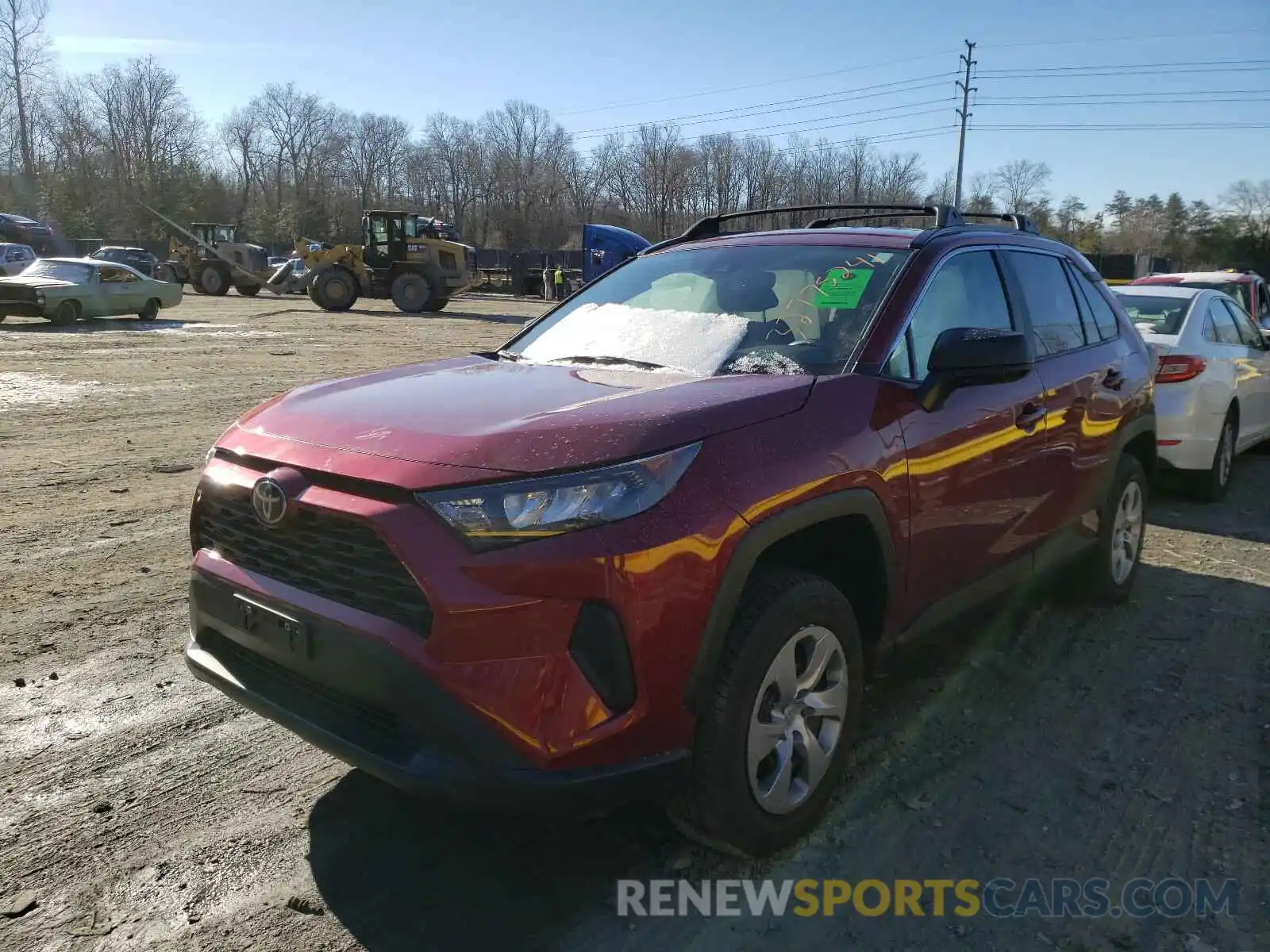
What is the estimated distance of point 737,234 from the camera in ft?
13.8

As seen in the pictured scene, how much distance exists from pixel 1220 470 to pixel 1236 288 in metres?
5.03

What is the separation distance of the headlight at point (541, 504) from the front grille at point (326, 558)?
0.64ft

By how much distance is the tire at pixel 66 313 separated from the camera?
20328mm

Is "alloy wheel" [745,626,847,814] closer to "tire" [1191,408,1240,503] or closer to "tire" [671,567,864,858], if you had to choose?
"tire" [671,567,864,858]

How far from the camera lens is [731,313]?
355cm

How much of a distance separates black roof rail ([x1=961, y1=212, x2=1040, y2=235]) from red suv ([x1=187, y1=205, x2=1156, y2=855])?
743 mm

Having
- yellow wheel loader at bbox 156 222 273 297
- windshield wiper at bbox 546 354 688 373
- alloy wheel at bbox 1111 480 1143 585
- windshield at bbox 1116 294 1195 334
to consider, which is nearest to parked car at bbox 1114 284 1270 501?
windshield at bbox 1116 294 1195 334

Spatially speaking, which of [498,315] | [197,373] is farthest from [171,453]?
[498,315]

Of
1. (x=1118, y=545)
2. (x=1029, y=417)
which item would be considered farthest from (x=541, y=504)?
(x=1118, y=545)

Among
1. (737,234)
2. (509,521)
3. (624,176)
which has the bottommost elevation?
(509,521)

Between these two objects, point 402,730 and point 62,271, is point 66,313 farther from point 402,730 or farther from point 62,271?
point 402,730

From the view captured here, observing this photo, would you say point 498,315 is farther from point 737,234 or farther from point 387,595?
point 387,595

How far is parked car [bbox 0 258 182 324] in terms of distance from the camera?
65.0 feet

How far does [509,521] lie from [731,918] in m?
1.29
